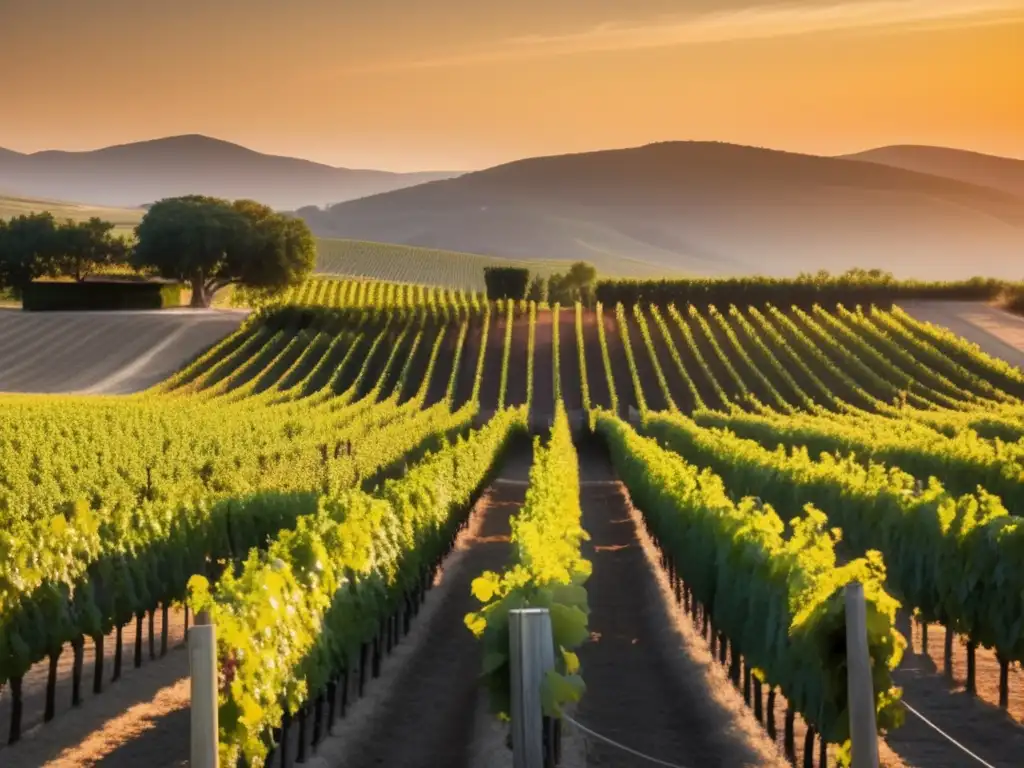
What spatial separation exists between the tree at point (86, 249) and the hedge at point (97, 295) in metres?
2.89

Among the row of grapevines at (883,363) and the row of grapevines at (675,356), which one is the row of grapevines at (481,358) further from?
the row of grapevines at (883,363)

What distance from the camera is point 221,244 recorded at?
326 ft

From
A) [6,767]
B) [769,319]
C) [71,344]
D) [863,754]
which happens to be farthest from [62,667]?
[769,319]

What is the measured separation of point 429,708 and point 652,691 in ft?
9.99

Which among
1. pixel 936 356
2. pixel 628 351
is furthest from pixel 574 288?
pixel 936 356

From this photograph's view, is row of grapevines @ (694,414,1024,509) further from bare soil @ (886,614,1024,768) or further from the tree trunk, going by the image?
the tree trunk

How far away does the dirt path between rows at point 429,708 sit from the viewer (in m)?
15.4

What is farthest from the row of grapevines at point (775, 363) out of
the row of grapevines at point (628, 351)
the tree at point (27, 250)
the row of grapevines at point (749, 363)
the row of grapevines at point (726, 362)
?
Answer: the tree at point (27, 250)

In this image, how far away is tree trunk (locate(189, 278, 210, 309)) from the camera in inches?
4104

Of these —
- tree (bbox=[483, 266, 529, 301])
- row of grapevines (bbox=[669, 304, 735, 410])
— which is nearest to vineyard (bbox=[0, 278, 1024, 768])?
row of grapevines (bbox=[669, 304, 735, 410])

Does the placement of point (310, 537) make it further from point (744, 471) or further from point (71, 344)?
point (71, 344)

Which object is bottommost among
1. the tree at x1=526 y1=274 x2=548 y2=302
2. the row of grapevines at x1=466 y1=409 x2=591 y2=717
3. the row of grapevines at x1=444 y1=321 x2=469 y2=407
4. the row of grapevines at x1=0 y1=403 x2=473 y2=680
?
the row of grapevines at x1=444 y1=321 x2=469 y2=407

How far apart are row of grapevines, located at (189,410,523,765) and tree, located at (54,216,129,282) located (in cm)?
8575

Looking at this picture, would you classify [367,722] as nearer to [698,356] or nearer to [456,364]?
[456,364]
